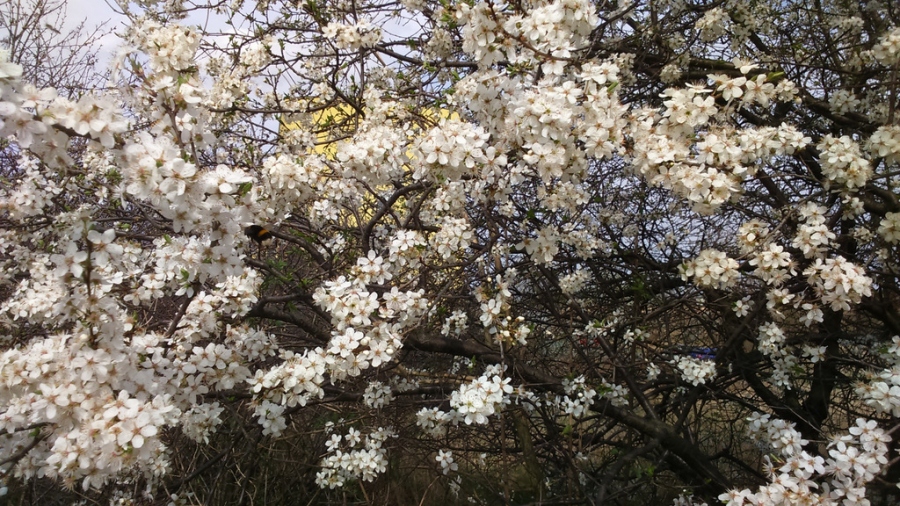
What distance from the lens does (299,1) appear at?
3.64 metres

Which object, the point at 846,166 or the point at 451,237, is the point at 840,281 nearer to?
the point at 846,166

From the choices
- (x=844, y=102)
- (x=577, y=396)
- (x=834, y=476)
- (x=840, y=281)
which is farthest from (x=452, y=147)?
(x=844, y=102)

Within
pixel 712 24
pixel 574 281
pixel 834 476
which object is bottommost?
pixel 834 476

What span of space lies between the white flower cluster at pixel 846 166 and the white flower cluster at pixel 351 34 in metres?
2.40

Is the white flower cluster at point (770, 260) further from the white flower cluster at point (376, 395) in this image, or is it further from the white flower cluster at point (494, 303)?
the white flower cluster at point (376, 395)

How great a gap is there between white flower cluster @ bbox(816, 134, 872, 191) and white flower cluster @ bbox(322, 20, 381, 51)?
2.40 meters

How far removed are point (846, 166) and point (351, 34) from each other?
253 cm

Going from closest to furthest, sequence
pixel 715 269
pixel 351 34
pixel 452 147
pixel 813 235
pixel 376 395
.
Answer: pixel 452 147 < pixel 715 269 < pixel 813 235 < pixel 376 395 < pixel 351 34

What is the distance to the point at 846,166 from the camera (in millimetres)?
2316

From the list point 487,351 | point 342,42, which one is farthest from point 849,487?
point 342,42

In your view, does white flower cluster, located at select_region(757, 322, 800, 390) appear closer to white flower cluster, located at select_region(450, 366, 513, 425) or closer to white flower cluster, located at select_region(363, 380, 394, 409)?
white flower cluster, located at select_region(450, 366, 513, 425)

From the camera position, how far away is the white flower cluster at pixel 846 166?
226 centimetres

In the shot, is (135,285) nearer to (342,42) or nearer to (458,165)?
(458,165)

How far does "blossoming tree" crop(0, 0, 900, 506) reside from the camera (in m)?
1.68
